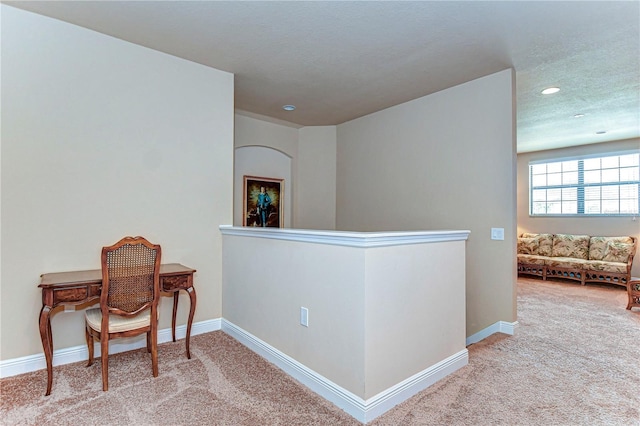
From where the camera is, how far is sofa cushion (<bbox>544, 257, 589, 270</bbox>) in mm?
5922

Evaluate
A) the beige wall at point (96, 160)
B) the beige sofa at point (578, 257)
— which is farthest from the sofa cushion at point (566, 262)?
the beige wall at point (96, 160)

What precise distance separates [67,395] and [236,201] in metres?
3.09

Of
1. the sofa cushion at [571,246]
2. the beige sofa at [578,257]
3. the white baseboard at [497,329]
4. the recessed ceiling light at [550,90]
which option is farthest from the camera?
the sofa cushion at [571,246]

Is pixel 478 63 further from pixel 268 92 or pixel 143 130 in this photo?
pixel 143 130

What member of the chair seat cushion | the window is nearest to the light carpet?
the chair seat cushion

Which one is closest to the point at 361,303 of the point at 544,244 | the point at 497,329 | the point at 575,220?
the point at 497,329

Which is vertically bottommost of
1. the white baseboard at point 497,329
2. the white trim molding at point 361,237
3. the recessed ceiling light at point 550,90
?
the white baseboard at point 497,329

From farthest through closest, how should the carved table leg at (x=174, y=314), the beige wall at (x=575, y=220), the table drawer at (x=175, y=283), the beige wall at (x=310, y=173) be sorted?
the beige wall at (x=575, y=220) < the beige wall at (x=310, y=173) < the carved table leg at (x=174, y=314) < the table drawer at (x=175, y=283)

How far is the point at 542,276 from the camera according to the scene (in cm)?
642

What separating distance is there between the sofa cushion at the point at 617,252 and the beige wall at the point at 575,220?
42 cm

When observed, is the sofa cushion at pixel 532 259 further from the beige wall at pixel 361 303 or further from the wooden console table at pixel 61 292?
the wooden console table at pixel 61 292

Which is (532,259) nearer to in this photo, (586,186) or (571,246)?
(571,246)

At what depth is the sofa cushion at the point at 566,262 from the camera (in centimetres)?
592

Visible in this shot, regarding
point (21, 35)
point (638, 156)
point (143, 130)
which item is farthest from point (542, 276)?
point (21, 35)
